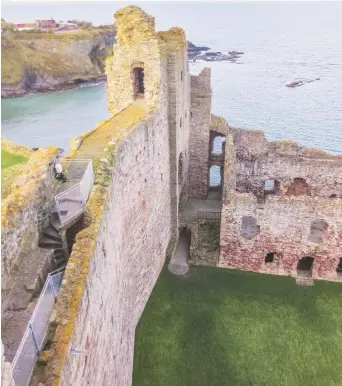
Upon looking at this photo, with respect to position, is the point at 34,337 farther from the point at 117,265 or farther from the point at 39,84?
the point at 39,84

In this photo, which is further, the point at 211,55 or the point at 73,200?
the point at 211,55

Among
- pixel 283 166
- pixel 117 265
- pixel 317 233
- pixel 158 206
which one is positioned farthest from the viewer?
pixel 283 166

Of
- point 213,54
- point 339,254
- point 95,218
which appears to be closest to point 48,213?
point 95,218

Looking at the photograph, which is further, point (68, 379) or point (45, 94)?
point (45, 94)

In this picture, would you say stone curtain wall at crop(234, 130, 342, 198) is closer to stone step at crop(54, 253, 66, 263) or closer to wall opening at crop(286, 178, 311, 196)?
wall opening at crop(286, 178, 311, 196)

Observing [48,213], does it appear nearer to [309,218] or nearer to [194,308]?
[194,308]

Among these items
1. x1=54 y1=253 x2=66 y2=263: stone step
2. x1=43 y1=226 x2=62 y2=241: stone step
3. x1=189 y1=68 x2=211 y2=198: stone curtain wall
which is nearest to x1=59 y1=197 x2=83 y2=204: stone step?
x1=43 y1=226 x2=62 y2=241: stone step

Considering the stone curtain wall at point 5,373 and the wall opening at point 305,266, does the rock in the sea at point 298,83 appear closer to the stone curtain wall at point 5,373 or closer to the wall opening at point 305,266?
the wall opening at point 305,266

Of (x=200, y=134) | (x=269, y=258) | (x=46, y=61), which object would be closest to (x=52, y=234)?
(x=269, y=258)
